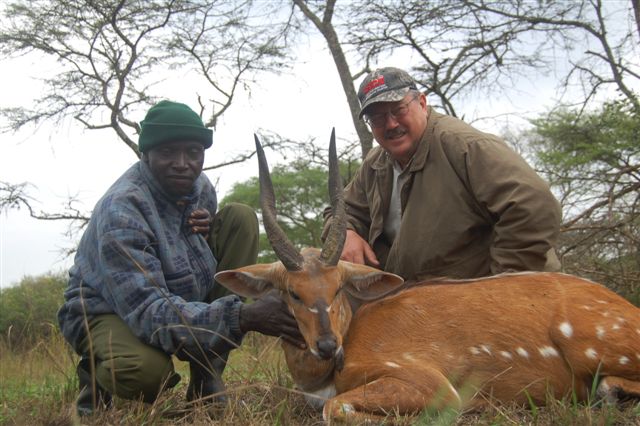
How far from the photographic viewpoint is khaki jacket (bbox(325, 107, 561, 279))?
14.1 ft

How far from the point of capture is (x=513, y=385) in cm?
382

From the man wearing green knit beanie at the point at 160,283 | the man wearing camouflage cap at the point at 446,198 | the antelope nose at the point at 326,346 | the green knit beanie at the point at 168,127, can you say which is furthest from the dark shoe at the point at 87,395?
the man wearing camouflage cap at the point at 446,198

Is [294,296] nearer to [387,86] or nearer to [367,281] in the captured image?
[367,281]

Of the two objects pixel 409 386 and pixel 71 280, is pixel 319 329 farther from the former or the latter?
pixel 71 280

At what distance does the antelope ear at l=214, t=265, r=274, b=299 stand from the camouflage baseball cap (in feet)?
4.75

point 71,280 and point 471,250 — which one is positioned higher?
point 71,280

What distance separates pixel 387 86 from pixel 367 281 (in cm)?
141

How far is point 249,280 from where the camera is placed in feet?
Answer: 13.5

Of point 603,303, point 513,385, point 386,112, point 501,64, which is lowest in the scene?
point 513,385

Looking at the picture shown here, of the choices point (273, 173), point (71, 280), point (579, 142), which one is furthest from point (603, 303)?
point (273, 173)

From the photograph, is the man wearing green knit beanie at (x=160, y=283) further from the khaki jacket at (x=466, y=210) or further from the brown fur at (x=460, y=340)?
the khaki jacket at (x=466, y=210)

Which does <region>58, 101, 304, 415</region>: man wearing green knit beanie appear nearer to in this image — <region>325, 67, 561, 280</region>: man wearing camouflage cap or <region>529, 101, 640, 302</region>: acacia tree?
<region>325, 67, 561, 280</region>: man wearing camouflage cap

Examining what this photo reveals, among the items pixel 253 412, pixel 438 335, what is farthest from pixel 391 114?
pixel 253 412

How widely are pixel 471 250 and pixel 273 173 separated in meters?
13.2
